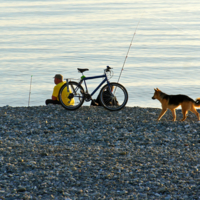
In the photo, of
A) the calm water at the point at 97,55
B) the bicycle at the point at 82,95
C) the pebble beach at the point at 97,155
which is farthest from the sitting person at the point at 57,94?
the calm water at the point at 97,55

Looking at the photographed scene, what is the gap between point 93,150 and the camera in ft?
23.0

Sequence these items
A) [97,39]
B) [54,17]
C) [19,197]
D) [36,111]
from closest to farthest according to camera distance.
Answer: [19,197] < [36,111] < [97,39] < [54,17]

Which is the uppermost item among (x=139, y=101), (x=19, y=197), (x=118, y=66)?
(x=118, y=66)

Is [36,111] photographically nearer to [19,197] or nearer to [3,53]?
[19,197]

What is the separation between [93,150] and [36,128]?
1.80 m

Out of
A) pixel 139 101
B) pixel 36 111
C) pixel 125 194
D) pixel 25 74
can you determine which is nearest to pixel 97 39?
pixel 25 74

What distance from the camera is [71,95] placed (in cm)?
945

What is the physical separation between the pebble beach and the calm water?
591 centimetres

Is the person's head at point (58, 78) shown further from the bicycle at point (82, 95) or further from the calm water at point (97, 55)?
the calm water at point (97, 55)

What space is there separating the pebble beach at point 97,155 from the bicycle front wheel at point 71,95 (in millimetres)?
164

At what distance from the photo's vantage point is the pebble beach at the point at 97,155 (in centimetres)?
555

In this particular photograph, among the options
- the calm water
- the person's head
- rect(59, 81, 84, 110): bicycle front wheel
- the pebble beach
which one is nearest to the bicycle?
rect(59, 81, 84, 110): bicycle front wheel

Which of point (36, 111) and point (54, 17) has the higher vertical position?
point (54, 17)

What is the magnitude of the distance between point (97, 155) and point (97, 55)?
1610cm
